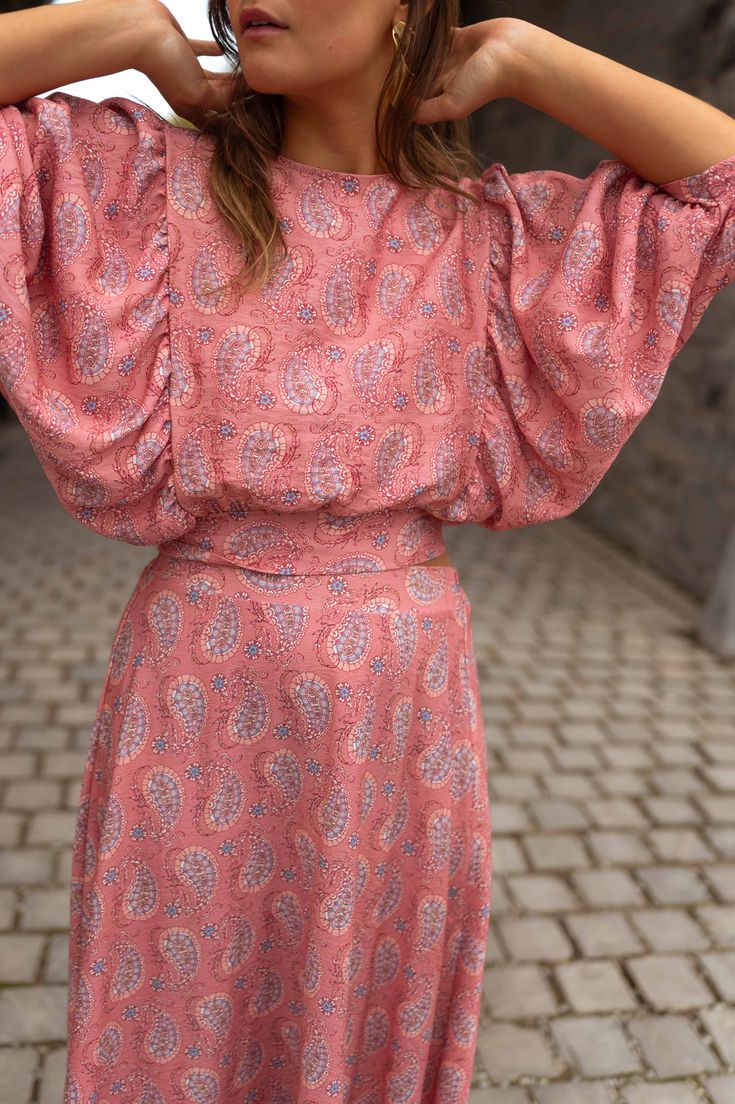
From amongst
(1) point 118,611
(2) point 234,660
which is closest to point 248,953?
(2) point 234,660

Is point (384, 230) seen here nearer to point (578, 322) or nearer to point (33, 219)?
point (578, 322)

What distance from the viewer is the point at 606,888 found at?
2.78m

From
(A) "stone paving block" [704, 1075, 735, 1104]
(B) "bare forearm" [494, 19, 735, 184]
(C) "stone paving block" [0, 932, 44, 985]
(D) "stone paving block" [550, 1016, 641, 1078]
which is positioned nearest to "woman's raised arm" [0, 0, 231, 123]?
(B) "bare forearm" [494, 19, 735, 184]

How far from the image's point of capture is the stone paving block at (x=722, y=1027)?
222 cm

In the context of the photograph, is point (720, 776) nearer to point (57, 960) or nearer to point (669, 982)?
point (669, 982)

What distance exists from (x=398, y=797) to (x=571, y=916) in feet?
4.92

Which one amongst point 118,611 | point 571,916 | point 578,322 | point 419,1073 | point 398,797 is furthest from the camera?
point 118,611

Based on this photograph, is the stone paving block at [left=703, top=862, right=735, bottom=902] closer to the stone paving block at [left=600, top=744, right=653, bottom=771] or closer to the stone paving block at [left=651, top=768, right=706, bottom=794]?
the stone paving block at [left=651, top=768, right=706, bottom=794]

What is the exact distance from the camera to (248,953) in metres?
1.41

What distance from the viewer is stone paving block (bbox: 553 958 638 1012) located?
7.68 feet

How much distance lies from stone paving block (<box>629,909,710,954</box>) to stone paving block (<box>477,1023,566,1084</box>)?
1.64 ft

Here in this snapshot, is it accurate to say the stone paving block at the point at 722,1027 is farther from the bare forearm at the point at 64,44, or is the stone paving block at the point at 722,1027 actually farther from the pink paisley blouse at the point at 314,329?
the bare forearm at the point at 64,44

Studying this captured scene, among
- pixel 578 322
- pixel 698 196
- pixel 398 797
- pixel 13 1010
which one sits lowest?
pixel 13 1010

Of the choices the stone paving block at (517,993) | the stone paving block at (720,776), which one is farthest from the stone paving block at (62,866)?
the stone paving block at (720,776)
